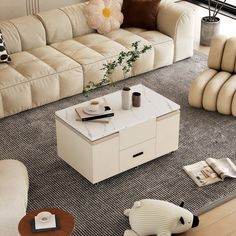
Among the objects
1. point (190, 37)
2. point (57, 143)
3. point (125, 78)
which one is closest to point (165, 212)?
point (57, 143)

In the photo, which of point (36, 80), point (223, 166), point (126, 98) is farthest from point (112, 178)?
point (36, 80)

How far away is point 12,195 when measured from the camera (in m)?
3.78

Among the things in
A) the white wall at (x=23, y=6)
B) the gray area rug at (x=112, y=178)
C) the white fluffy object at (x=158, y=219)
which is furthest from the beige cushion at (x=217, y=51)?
the white wall at (x=23, y=6)

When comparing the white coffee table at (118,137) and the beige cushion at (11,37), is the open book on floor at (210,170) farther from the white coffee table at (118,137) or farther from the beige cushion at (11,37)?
the beige cushion at (11,37)

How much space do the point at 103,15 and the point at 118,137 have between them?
2.13m

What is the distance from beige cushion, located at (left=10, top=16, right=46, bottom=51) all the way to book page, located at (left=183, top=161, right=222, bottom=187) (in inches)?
83.8

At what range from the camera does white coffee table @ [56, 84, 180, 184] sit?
430 centimetres

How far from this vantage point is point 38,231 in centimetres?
339

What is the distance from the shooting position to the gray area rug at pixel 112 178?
421 centimetres

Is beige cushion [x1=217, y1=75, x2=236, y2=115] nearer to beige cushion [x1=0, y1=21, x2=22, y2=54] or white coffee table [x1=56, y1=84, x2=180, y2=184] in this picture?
white coffee table [x1=56, y1=84, x2=180, y2=184]

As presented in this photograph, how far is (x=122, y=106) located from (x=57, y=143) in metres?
0.59

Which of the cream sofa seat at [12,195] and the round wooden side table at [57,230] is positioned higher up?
the round wooden side table at [57,230]

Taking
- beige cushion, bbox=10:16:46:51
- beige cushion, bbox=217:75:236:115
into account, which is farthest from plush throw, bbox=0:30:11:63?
beige cushion, bbox=217:75:236:115

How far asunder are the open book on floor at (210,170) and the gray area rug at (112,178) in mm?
48
